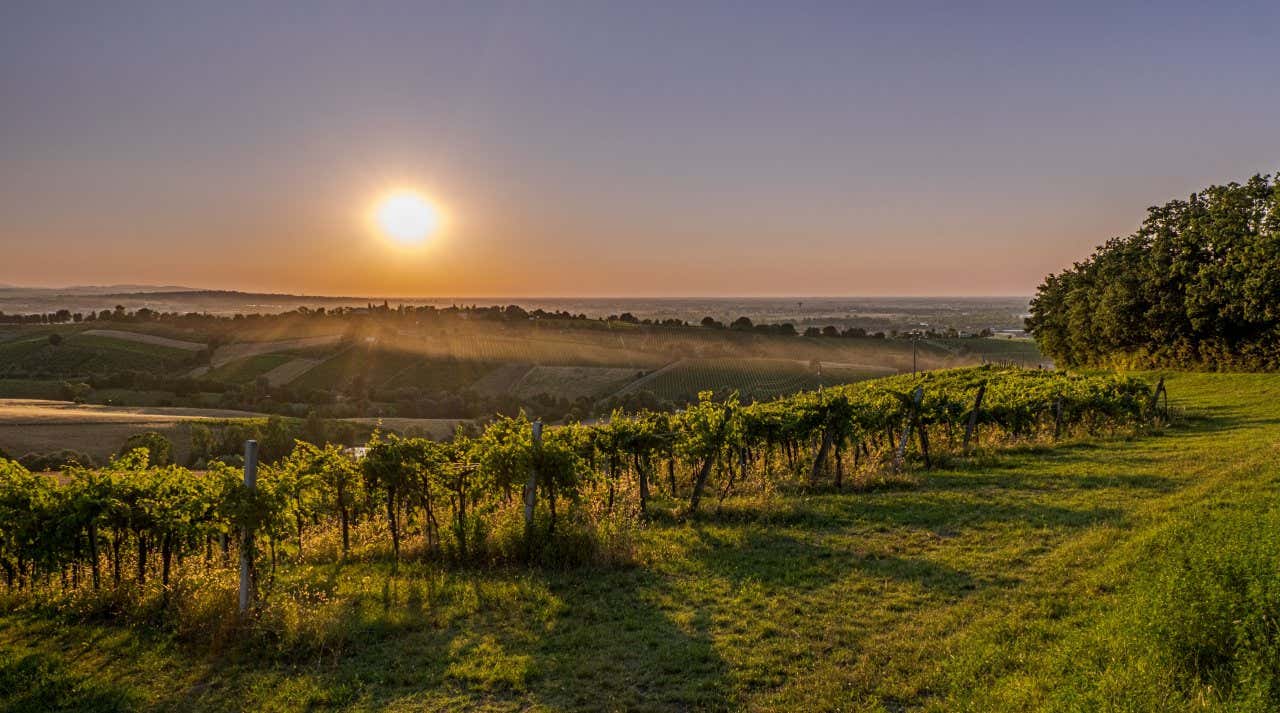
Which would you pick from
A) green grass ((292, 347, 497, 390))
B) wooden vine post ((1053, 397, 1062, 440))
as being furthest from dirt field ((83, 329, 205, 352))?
wooden vine post ((1053, 397, 1062, 440))

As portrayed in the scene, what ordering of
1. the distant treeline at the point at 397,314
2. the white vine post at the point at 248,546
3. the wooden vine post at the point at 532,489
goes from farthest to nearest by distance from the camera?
1. the distant treeline at the point at 397,314
2. the wooden vine post at the point at 532,489
3. the white vine post at the point at 248,546

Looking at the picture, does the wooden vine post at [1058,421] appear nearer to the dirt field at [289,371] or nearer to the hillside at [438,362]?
the hillside at [438,362]

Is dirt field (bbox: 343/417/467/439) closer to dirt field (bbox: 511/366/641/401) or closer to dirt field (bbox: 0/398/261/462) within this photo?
dirt field (bbox: 0/398/261/462)

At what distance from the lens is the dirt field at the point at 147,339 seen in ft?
387

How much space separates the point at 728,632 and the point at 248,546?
560 centimetres

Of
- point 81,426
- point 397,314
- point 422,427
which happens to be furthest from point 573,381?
point 397,314

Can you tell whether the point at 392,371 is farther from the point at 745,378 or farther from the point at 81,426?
Result: the point at 745,378

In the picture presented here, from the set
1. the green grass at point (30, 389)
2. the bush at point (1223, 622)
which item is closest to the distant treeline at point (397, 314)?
the green grass at point (30, 389)

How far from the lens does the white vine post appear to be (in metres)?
7.63

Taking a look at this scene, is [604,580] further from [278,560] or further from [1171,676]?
[1171,676]

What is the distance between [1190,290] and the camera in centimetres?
3678

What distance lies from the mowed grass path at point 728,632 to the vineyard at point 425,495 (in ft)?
2.43

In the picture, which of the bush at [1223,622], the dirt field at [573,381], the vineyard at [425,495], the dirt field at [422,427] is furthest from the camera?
the dirt field at [573,381]

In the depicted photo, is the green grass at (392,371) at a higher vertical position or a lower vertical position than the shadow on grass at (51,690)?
lower
